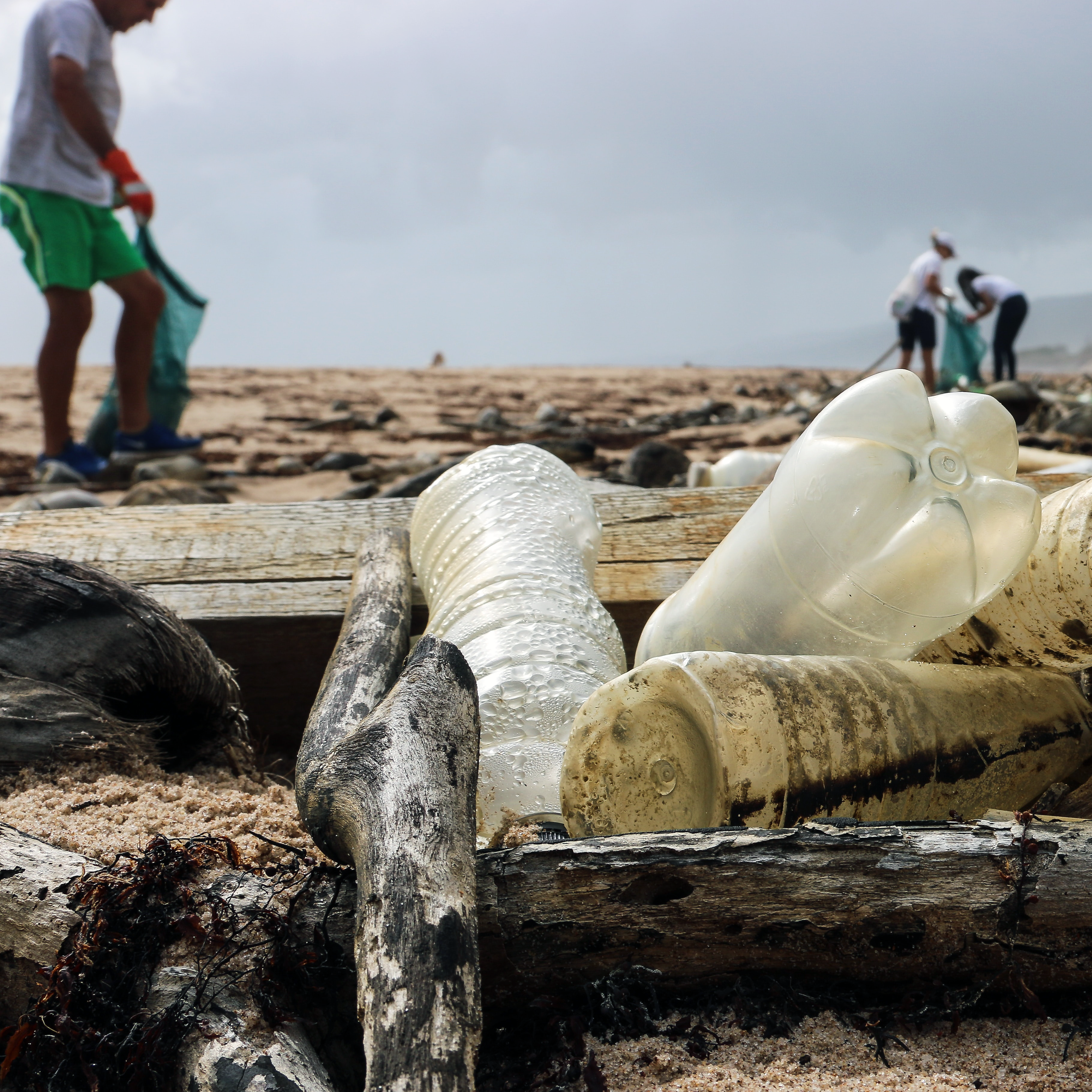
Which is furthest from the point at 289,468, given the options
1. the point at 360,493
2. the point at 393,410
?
the point at 393,410

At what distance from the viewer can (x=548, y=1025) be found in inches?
43.5

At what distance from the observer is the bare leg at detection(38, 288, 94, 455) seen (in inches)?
237

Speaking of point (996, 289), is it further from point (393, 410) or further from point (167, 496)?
point (167, 496)

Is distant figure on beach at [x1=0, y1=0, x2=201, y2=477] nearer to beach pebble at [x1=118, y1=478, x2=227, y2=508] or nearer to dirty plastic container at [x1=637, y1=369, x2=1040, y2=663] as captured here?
beach pebble at [x1=118, y1=478, x2=227, y2=508]

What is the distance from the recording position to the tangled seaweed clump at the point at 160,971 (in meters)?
1.01

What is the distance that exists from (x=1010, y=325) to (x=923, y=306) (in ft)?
7.27

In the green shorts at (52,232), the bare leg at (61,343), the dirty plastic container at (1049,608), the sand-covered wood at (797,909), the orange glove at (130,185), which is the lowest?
the sand-covered wood at (797,909)

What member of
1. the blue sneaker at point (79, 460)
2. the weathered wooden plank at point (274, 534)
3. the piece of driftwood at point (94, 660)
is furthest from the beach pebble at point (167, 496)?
the piece of driftwood at point (94, 660)

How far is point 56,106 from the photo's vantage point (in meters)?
5.93

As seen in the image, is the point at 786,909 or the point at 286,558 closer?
the point at 786,909

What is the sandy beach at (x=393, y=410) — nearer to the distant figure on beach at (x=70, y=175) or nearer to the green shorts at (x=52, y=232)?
the distant figure on beach at (x=70, y=175)

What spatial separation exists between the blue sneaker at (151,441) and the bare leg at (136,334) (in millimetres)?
153

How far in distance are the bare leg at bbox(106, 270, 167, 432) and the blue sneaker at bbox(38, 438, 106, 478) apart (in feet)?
1.25

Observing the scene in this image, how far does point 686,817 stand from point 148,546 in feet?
6.50
